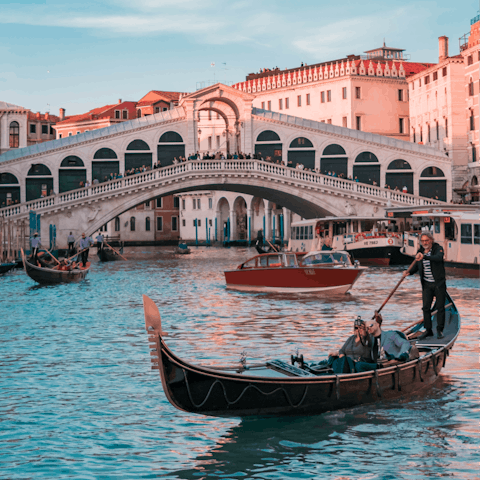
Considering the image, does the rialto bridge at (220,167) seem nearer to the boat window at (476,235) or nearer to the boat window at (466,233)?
the boat window at (466,233)

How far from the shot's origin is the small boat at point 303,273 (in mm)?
20250

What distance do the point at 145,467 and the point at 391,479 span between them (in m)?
2.09

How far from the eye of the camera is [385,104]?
61031 mm

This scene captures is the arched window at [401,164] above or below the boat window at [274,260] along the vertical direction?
above

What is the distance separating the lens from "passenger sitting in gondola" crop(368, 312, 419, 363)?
8812mm

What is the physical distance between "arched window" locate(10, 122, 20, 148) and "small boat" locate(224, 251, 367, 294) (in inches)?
1586

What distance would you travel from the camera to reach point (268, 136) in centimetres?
4812

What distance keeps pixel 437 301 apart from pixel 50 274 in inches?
643

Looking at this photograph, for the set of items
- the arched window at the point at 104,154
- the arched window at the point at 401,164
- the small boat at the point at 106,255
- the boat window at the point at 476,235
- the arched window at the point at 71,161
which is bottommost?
the small boat at the point at 106,255

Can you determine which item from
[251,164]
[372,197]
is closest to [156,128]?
[251,164]

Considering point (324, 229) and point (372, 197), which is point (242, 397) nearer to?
point (324, 229)

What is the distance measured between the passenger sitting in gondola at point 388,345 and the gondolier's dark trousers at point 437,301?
101 cm

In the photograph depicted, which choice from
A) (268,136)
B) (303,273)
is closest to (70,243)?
(268,136)

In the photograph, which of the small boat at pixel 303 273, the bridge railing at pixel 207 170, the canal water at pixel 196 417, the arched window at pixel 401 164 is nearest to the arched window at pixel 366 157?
the arched window at pixel 401 164
